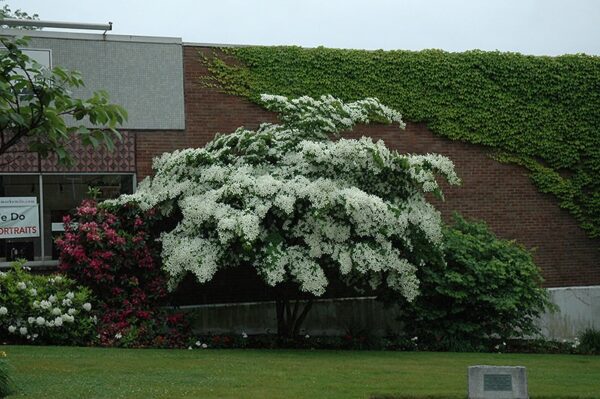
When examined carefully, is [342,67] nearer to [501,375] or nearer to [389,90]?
[389,90]

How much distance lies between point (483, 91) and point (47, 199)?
33.5 ft

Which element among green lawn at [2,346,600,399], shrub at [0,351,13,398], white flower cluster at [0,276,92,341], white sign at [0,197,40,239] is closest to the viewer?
shrub at [0,351,13,398]

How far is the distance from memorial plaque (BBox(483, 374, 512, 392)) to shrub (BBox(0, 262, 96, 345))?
7.22m

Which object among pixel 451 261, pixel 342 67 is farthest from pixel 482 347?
pixel 342 67

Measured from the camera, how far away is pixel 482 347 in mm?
16188

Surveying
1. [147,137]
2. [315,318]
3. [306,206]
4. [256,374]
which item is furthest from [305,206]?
[147,137]

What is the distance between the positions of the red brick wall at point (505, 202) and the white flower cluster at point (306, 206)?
12.4 ft

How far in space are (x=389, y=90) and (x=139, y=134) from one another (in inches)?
229

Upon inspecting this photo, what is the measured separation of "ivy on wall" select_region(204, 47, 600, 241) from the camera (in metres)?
19.1

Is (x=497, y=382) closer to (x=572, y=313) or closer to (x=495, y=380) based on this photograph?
(x=495, y=380)

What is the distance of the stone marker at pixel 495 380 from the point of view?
913 cm

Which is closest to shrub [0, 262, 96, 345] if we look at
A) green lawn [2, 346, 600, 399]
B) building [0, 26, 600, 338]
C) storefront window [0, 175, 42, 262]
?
green lawn [2, 346, 600, 399]

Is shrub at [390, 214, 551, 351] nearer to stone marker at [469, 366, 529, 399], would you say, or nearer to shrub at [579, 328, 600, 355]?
shrub at [579, 328, 600, 355]

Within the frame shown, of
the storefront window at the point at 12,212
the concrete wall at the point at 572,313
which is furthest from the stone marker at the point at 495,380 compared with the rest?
the concrete wall at the point at 572,313
